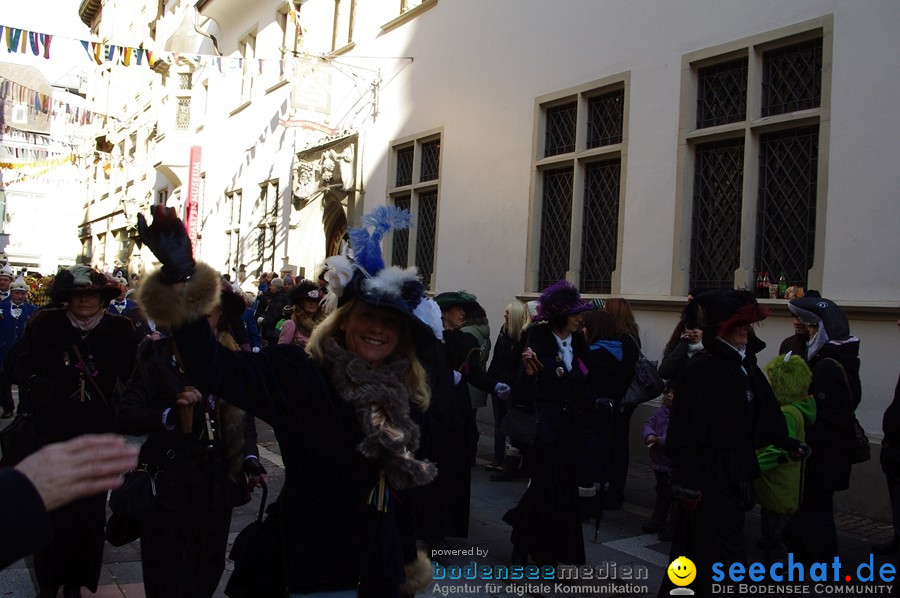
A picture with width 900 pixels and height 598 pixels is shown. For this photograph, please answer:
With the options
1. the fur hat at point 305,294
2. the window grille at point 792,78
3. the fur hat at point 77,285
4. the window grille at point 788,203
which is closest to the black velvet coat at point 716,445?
the fur hat at point 305,294

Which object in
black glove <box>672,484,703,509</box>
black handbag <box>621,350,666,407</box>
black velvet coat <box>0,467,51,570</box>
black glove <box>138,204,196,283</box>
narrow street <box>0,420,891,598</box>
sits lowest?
narrow street <box>0,420,891,598</box>

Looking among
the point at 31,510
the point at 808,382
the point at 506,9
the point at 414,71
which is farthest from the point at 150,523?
the point at 414,71

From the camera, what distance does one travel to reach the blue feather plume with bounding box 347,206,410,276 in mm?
2784

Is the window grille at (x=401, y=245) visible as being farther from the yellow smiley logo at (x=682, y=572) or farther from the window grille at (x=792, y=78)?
the yellow smiley logo at (x=682, y=572)

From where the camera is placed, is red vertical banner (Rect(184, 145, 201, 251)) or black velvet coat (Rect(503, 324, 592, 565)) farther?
red vertical banner (Rect(184, 145, 201, 251))

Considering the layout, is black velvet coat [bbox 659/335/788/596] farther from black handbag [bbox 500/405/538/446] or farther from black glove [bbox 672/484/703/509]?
black handbag [bbox 500/405/538/446]

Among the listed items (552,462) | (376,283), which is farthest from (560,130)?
(376,283)

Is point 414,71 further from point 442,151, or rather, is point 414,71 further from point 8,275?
point 8,275

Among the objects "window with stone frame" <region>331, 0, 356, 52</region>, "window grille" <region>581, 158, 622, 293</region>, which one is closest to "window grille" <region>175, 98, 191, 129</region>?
"window with stone frame" <region>331, 0, 356, 52</region>

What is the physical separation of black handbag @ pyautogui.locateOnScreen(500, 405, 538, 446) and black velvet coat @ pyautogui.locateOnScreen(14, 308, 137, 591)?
2.42 metres

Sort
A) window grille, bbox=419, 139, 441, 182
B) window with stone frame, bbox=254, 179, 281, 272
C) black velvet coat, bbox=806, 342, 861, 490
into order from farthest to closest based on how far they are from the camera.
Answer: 1. window with stone frame, bbox=254, 179, 281, 272
2. window grille, bbox=419, 139, 441, 182
3. black velvet coat, bbox=806, 342, 861, 490

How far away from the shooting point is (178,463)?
360 centimetres

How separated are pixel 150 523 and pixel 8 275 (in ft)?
33.4

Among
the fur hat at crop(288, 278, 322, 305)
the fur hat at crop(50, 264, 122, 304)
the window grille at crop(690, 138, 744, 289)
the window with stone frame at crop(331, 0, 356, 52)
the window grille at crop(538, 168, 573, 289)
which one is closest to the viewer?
the fur hat at crop(50, 264, 122, 304)
